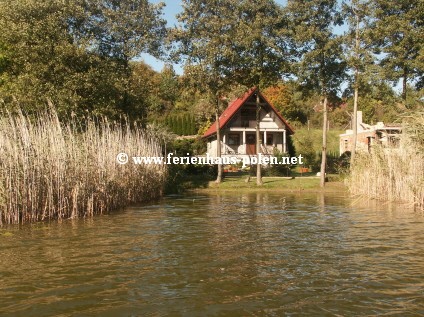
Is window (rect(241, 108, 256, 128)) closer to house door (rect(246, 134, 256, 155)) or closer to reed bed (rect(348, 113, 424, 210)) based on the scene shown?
house door (rect(246, 134, 256, 155))

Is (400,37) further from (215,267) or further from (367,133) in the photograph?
(215,267)

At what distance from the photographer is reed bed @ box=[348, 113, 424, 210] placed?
15016 mm

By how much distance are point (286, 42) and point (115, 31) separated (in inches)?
406

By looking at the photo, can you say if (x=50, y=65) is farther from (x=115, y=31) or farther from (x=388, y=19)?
(x=388, y=19)

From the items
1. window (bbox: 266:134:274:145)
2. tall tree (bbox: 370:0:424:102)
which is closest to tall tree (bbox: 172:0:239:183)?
tall tree (bbox: 370:0:424:102)

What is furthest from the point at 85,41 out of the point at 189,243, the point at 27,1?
the point at 189,243

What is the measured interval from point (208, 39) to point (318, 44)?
669 cm

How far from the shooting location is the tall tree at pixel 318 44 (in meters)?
25.0

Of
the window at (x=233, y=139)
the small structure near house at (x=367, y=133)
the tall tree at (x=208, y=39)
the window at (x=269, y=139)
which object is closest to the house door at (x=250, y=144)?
the window at (x=233, y=139)

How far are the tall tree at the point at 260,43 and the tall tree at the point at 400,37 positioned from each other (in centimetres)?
631

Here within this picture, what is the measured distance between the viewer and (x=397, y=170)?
16484 mm

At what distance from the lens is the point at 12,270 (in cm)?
789

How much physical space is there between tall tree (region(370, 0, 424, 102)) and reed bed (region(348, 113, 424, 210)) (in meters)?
12.0

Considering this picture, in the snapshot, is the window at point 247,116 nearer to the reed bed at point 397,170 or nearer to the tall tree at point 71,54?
the tall tree at point 71,54
